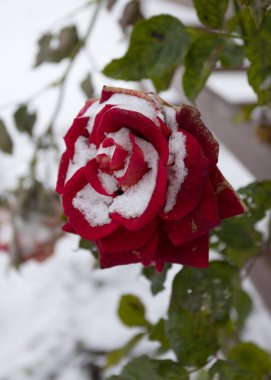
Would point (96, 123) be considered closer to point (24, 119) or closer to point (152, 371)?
point (152, 371)

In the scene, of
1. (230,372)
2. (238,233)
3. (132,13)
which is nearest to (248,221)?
(238,233)


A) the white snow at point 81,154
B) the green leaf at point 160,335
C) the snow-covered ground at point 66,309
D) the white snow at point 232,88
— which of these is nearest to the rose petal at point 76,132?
the white snow at point 81,154

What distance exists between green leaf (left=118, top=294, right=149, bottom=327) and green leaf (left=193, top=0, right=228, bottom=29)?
0.27m

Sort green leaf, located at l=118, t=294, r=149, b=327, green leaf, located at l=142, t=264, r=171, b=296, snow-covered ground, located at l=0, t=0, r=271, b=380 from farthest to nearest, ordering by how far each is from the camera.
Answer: snow-covered ground, located at l=0, t=0, r=271, b=380 → green leaf, located at l=118, t=294, r=149, b=327 → green leaf, located at l=142, t=264, r=171, b=296

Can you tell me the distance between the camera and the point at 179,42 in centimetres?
34

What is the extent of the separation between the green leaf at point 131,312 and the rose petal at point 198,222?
222 millimetres

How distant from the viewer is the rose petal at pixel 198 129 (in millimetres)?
241

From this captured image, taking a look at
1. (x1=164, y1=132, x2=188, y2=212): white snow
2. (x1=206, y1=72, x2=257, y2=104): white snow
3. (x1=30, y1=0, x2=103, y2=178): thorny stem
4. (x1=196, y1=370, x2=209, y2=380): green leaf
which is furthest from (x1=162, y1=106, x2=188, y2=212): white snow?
(x1=206, y1=72, x2=257, y2=104): white snow

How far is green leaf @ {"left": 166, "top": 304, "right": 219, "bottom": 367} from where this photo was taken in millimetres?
357

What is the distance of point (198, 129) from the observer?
0.80ft

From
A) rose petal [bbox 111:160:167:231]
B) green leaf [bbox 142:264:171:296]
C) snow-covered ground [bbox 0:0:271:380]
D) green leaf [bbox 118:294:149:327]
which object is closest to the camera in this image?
rose petal [bbox 111:160:167:231]

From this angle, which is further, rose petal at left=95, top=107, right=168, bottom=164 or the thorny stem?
the thorny stem

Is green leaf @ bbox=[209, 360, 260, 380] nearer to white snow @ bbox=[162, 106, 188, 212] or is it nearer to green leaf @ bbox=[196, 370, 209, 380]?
green leaf @ bbox=[196, 370, 209, 380]

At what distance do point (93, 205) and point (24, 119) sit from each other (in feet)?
1.11
